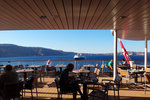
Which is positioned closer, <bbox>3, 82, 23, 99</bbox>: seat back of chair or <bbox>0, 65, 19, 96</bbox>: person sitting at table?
<bbox>3, 82, 23, 99</bbox>: seat back of chair

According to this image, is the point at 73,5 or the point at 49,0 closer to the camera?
the point at 49,0

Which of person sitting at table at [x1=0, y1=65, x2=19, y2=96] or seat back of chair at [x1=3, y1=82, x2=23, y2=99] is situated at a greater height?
person sitting at table at [x1=0, y1=65, x2=19, y2=96]

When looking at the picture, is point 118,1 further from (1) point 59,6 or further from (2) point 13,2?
(2) point 13,2

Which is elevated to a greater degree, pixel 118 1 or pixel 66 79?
pixel 118 1

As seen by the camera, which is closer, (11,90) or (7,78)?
(11,90)

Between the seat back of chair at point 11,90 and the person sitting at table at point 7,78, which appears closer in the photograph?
the seat back of chair at point 11,90

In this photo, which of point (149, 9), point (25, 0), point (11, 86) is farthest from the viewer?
point (149, 9)

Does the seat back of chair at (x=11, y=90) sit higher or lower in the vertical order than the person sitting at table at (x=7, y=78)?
lower

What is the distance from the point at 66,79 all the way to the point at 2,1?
2.57 m

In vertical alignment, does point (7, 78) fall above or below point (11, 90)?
above

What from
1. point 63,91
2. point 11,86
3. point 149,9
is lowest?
point 63,91

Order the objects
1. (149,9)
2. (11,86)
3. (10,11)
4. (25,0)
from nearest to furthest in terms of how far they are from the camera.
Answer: (25,0), (11,86), (149,9), (10,11)

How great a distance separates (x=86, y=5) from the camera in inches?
123

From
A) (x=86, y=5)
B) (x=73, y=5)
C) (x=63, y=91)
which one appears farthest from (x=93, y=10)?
(x=63, y=91)
